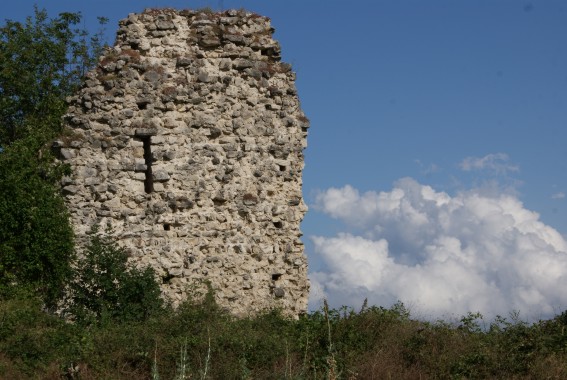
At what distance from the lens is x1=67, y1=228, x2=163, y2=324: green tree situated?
49.7ft

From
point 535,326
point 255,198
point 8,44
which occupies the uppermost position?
point 8,44

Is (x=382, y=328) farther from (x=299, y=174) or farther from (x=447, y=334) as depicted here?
(x=299, y=174)

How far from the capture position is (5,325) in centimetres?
1355

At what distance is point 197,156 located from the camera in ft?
55.1

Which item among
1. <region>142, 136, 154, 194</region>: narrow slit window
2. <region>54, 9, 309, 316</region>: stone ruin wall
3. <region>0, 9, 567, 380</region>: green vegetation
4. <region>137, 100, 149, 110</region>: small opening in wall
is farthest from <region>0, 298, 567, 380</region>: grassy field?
<region>137, 100, 149, 110</region>: small opening in wall

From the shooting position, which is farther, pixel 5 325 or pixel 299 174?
pixel 299 174

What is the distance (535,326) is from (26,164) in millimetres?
9454

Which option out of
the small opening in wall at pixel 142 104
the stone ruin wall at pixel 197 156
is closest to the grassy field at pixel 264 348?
the stone ruin wall at pixel 197 156

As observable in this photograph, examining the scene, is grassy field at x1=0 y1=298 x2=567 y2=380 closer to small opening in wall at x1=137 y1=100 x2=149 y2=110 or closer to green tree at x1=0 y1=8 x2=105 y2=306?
green tree at x1=0 y1=8 x2=105 y2=306

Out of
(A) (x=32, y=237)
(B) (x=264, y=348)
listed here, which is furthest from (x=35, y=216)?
(B) (x=264, y=348)

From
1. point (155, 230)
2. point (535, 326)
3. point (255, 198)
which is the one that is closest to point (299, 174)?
point (255, 198)

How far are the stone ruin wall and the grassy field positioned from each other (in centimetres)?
153

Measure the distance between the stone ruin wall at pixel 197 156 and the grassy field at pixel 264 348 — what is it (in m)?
1.53

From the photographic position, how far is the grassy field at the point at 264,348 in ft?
42.2
